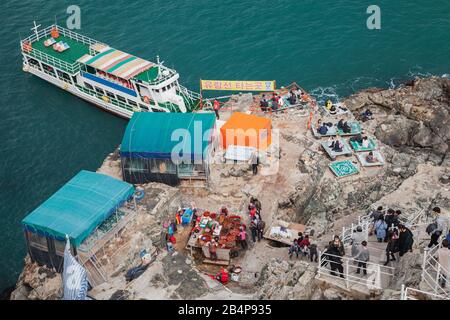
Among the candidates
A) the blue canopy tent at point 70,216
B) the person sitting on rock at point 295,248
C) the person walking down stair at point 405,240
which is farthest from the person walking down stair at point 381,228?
the blue canopy tent at point 70,216

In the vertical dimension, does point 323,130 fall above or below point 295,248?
above

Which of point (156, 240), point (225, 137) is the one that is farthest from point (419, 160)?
point (156, 240)

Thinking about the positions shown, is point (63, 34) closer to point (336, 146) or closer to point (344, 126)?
point (344, 126)

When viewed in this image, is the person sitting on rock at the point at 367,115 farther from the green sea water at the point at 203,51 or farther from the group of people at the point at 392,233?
the group of people at the point at 392,233

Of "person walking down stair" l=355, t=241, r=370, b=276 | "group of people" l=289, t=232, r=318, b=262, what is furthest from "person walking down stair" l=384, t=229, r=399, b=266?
"group of people" l=289, t=232, r=318, b=262

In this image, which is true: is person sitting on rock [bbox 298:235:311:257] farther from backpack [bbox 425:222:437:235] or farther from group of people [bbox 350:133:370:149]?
group of people [bbox 350:133:370:149]

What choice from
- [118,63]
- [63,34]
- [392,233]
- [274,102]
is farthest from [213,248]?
[63,34]
